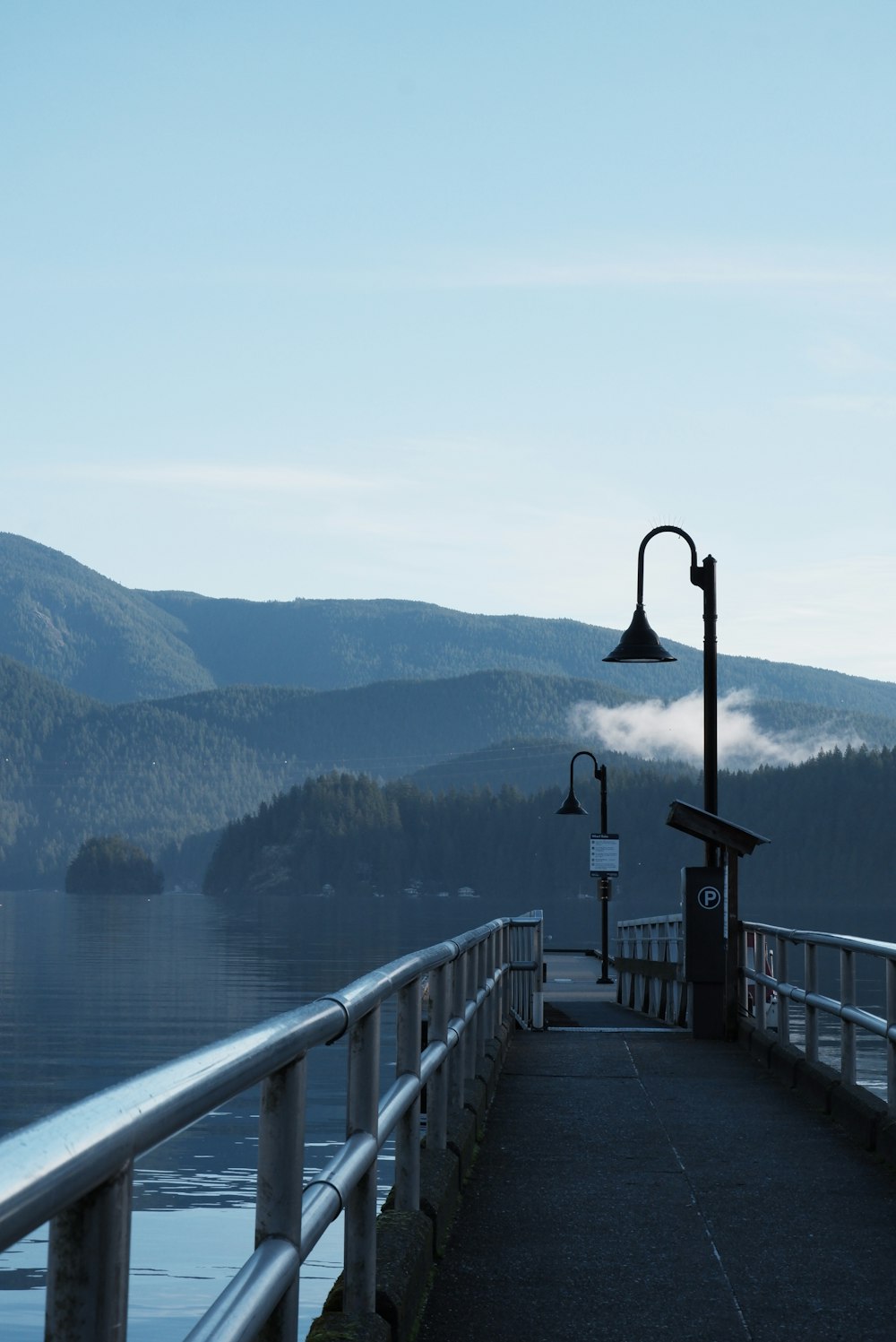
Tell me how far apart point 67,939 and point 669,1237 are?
151 meters

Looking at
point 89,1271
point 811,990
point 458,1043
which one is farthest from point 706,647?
point 89,1271

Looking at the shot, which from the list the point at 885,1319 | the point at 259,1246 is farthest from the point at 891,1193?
the point at 259,1246

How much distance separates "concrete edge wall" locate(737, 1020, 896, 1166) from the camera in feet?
30.2

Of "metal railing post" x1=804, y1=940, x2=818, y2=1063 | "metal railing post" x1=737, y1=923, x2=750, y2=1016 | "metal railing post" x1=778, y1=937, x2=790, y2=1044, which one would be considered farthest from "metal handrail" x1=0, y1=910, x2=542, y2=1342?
"metal railing post" x1=737, y1=923, x2=750, y2=1016

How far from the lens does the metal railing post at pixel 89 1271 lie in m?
2.01

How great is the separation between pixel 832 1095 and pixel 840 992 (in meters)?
1.35

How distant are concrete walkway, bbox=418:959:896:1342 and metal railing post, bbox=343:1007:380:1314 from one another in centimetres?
73

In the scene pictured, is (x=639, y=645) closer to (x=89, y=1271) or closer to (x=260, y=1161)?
(x=260, y=1161)

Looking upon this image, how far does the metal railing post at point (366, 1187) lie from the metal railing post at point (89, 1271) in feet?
9.39

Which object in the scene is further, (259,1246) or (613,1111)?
(613,1111)

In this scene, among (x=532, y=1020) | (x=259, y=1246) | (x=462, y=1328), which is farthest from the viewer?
(x=532, y=1020)

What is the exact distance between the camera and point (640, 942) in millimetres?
28281

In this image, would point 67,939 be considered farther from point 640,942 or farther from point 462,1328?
point 462,1328

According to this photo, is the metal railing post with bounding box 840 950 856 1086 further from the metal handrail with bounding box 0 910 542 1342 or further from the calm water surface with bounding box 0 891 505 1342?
the calm water surface with bounding box 0 891 505 1342
